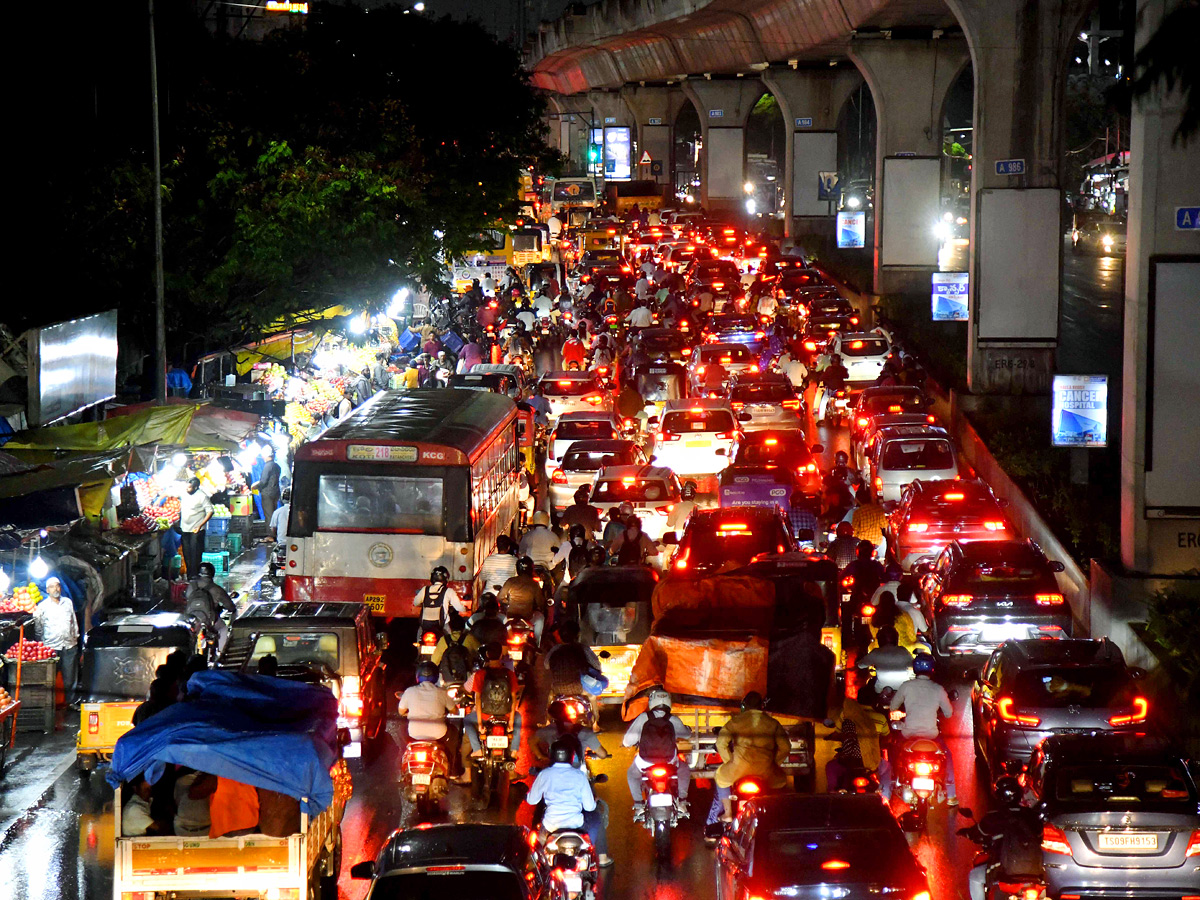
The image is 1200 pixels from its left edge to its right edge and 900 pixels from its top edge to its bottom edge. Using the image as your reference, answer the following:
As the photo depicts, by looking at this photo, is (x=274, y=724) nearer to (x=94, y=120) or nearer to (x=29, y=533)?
(x=29, y=533)

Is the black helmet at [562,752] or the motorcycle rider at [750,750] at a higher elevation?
the black helmet at [562,752]

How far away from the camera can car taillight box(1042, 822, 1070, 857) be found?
35.5ft

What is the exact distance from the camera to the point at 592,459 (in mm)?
27047

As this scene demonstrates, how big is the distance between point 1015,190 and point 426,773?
82.8ft

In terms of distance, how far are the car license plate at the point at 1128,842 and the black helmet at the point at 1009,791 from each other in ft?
2.28

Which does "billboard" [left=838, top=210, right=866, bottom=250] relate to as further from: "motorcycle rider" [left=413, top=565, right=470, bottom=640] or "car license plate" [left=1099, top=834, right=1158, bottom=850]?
"car license plate" [left=1099, top=834, right=1158, bottom=850]

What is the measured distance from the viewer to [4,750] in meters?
15.5

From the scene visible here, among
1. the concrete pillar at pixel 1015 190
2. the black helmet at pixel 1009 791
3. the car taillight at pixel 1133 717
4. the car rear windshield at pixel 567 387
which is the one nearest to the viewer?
the black helmet at pixel 1009 791

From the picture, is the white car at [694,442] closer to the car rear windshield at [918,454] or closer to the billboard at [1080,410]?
the car rear windshield at [918,454]

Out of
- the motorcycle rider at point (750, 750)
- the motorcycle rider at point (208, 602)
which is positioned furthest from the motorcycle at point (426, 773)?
the motorcycle rider at point (208, 602)

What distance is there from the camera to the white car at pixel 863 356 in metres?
38.3

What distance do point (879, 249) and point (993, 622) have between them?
39.9 m

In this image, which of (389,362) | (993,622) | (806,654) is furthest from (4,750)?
(389,362)

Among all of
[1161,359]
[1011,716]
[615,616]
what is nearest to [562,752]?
[1011,716]
